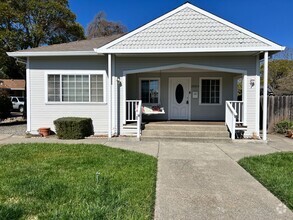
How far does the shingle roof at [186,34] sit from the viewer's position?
9.41 metres

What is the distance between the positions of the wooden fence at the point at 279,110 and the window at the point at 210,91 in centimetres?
249

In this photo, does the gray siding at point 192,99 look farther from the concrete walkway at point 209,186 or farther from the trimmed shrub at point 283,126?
the concrete walkway at point 209,186

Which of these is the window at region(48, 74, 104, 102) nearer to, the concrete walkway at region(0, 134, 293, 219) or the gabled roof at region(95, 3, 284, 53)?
the gabled roof at region(95, 3, 284, 53)

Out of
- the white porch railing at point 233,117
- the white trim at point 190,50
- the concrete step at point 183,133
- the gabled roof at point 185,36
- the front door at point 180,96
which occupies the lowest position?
the concrete step at point 183,133

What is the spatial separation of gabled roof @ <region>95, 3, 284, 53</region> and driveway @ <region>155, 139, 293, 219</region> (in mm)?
4198

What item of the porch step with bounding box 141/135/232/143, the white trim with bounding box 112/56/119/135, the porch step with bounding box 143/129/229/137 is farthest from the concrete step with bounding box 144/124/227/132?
the white trim with bounding box 112/56/119/135

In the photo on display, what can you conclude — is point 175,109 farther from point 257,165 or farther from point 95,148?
point 257,165

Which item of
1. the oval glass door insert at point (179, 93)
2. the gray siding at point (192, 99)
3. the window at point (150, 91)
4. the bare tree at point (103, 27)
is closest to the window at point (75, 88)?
the gray siding at point (192, 99)

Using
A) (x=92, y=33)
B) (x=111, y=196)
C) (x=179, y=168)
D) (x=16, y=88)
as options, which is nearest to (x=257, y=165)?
(x=179, y=168)

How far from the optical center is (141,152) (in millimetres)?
7477

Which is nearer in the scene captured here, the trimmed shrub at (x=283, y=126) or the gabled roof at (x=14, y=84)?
the trimmed shrub at (x=283, y=126)

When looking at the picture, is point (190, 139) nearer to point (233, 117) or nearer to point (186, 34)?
point (233, 117)

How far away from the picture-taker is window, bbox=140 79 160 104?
1249 cm

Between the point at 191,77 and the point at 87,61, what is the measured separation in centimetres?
507
